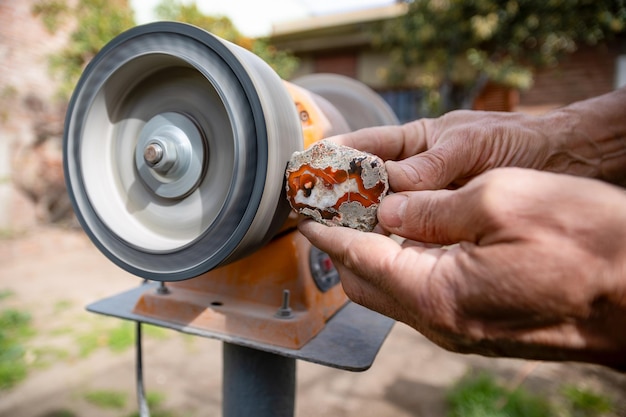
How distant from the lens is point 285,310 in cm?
98

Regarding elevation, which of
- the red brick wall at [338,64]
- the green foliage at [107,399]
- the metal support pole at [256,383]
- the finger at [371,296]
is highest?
the red brick wall at [338,64]

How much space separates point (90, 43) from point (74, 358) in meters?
3.58

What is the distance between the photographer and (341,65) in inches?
301

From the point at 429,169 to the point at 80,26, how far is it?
5.19 meters

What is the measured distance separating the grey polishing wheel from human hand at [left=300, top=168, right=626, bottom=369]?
12.7 inches

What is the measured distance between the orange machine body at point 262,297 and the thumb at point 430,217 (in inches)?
12.5

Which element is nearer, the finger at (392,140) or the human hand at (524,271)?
the human hand at (524,271)

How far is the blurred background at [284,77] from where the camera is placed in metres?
2.29

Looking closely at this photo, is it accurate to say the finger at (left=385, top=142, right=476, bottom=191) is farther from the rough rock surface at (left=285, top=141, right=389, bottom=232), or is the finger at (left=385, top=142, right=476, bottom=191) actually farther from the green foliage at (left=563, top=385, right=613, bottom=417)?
the green foliage at (left=563, top=385, right=613, bottom=417)

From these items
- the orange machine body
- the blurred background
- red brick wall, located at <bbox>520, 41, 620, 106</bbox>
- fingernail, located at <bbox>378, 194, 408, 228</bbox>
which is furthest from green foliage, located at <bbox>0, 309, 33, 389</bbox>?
red brick wall, located at <bbox>520, 41, 620, 106</bbox>

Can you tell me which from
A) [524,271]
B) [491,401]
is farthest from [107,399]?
[524,271]

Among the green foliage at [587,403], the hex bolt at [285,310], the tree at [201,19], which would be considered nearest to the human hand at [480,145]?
the hex bolt at [285,310]

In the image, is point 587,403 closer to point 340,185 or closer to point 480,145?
point 480,145

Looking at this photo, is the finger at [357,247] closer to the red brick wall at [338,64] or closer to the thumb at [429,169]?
the thumb at [429,169]
